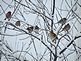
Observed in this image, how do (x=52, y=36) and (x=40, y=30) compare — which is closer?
(x=52, y=36)

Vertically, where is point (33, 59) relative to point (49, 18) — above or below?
below

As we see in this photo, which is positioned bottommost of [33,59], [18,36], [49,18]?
[33,59]

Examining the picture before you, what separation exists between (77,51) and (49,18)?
11.4 inches

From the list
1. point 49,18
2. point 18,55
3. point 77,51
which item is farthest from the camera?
point 18,55

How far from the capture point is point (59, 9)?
1282 mm

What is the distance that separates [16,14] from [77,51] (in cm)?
46

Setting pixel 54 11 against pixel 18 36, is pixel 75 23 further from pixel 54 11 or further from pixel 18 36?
pixel 18 36

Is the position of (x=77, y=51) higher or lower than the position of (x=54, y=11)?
lower

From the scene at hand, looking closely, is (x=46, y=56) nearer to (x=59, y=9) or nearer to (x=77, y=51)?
(x=77, y=51)

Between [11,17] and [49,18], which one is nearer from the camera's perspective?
[49,18]

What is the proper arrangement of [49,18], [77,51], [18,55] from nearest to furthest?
[49,18] < [77,51] < [18,55]

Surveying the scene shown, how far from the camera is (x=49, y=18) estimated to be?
1.13 meters

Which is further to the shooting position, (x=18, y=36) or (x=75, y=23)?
(x=18, y=36)

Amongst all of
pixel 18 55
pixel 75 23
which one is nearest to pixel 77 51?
pixel 75 23
